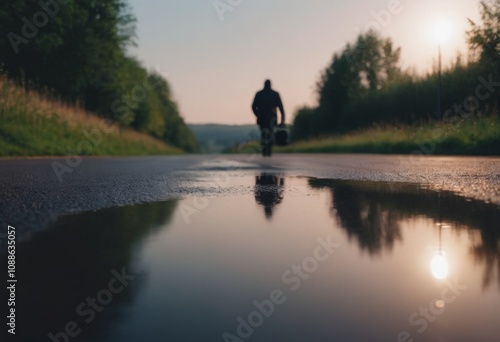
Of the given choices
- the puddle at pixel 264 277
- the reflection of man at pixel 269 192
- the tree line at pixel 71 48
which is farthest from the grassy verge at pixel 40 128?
the puddle at pixel 264 277

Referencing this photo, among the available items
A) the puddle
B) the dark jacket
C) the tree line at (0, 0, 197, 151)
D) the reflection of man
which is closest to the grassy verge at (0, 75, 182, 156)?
the tree line at (0, 0, 197, 151)

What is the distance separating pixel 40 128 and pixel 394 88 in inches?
1144

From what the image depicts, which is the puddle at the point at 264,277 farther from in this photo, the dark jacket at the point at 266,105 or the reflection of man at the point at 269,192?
the dark jacket at the point at 266,105

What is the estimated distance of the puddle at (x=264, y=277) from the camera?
208 cm

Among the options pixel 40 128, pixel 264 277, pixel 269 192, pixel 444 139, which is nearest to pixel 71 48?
pixel 40 128

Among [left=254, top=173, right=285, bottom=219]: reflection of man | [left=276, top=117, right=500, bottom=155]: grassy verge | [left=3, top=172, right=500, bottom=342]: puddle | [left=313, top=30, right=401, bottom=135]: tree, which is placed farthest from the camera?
[left=313, top=30, right=401, bottom=135]: tree

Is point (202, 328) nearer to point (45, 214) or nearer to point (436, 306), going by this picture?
point (436, 306)

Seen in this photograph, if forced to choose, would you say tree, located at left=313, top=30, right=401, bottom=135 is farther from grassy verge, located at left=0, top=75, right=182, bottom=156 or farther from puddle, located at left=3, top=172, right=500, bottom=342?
puddle, located at left=3, top=172, right=500, bottom=342

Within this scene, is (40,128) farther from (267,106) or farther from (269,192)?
(269,192)

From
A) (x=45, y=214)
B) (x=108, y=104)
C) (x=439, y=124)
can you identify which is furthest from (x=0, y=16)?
(x=45, y=214)

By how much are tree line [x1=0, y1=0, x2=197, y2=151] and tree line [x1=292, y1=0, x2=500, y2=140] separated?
55.0ft

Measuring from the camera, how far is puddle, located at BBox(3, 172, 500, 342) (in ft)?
6.81

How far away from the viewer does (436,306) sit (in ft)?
7.48

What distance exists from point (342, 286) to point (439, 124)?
22.6m
